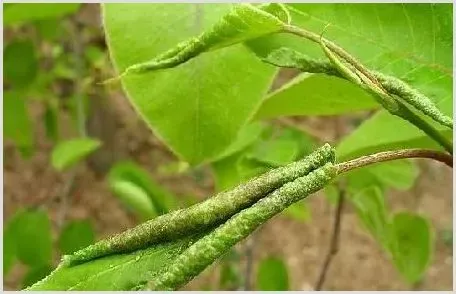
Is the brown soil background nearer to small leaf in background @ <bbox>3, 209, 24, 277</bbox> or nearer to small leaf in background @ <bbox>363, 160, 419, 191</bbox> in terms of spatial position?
small leaf in background @ <bbox>3, 209, 24, 277</bbox>

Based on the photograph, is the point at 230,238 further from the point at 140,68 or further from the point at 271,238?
the point at 271,238

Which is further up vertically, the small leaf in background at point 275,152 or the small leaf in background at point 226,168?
the small leaf in background at point 275,152

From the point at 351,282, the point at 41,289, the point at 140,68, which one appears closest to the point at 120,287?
the point at 41,289

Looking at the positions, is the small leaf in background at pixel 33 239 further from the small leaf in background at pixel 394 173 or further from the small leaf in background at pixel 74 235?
the small leaf in background at pixel 394 173

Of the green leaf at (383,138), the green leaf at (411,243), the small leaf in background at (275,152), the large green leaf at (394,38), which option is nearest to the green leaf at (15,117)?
the small leaf in background at (275,152)

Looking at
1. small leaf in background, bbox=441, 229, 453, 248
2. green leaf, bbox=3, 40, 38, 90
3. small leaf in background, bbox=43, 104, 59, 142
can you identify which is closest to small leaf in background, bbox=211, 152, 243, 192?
green leaf, bbox=3, 40, 38, 90

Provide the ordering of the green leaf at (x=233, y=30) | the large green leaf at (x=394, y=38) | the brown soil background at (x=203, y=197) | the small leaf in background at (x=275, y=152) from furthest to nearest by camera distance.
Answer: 1. the brown soil background at (x=203, y=197)
2. the small leaf in background at (x=275, y=152)
3. the large green leaf at (x=394, y=38)
4. the green leaf at (x=233, y=30)

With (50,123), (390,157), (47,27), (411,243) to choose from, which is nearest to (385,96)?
(390,157)
